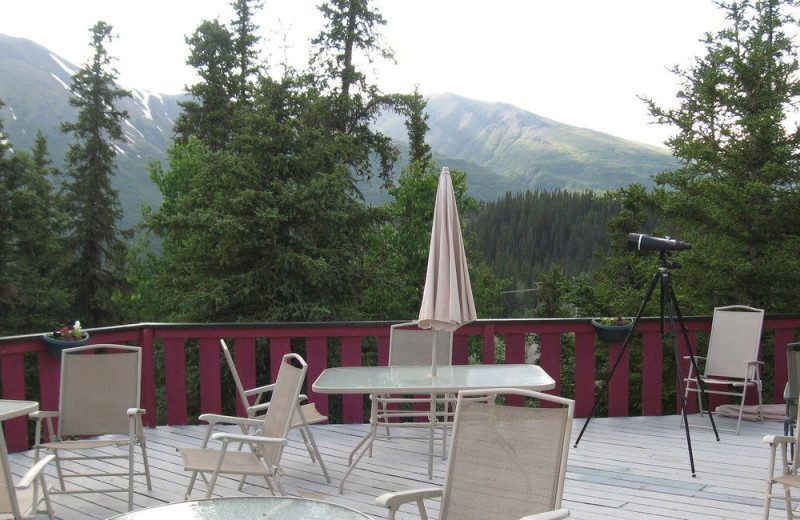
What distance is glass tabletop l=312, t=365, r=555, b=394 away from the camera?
4.18 meters

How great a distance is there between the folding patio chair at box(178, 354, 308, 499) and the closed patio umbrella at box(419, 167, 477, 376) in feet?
3.14

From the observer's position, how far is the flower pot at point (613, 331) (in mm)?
5941

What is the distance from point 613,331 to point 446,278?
2.10 m

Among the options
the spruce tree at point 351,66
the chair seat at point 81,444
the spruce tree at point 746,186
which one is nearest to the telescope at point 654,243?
the chair seat at point 81,444

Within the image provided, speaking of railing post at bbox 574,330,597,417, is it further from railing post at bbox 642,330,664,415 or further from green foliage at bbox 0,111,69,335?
green foliage at bbox 0,111,69,335

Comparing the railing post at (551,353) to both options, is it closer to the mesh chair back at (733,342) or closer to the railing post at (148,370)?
the mesh chair back at (733,342)

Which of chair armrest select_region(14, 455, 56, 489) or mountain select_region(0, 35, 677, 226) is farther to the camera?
mountain select_region(0, 35, 677, 226)

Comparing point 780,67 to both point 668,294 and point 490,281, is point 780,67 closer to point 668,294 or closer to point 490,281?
point 668,294

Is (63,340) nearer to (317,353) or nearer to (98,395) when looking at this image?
(98,395)

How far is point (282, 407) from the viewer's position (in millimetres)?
3881

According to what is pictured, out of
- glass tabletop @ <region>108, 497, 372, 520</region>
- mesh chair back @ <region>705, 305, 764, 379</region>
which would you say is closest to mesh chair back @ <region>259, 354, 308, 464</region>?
glass tabletop @ <region>108, 497, 372, 520</region>

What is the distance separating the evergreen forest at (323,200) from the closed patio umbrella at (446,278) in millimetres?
10648

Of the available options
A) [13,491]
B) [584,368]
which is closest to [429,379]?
[584,368]

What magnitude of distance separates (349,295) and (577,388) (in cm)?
1314
